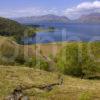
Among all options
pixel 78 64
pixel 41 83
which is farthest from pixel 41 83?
pixel 78 64

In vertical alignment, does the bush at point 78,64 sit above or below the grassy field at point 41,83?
below

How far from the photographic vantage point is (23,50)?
20.1 metres

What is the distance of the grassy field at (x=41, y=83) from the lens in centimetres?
821

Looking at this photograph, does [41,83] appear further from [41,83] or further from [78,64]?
[78,64]

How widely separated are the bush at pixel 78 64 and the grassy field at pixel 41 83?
75.1 feet

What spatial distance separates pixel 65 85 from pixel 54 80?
45cm

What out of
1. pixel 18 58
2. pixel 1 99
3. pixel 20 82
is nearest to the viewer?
pixel 1 99

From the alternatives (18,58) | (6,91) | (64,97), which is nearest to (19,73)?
(6,91)

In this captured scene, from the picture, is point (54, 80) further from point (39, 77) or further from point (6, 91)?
point (6, 91)

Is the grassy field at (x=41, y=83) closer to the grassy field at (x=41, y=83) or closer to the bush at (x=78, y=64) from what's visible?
the grassy field at (x=41, y=83)

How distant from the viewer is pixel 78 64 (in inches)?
1330

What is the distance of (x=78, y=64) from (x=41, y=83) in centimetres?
2491

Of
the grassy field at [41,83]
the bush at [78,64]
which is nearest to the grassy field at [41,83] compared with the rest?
the grassy field at [41,83]

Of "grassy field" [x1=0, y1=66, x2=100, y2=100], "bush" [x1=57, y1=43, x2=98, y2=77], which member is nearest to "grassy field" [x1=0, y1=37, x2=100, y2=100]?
"grassy field" [x1=0, y1=66, x2=100, y2=100]
